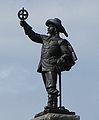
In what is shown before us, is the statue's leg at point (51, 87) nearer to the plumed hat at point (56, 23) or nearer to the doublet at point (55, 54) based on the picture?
the doublet at point (55, 54)

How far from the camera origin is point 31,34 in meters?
16.3

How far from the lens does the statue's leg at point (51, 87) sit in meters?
15.3

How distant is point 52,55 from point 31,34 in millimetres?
1028

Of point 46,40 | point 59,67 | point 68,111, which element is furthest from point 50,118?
point 46,40

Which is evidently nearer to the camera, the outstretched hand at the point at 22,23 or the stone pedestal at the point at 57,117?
the stone pedestal at the point at 57,117

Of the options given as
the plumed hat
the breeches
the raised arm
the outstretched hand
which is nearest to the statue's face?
the plumed hat

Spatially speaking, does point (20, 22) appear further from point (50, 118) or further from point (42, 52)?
point (50, 118)

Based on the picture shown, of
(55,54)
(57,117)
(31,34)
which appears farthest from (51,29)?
(57,117)

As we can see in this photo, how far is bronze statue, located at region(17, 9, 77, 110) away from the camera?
50.9ft

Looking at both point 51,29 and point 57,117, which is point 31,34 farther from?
point 57,117

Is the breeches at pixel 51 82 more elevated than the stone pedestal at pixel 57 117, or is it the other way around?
the breeches at pixel 51 82

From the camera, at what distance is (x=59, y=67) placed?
15.6 metres

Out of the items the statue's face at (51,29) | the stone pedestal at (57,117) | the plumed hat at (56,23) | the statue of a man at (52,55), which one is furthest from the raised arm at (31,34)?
the stone pedestal at (57,117)

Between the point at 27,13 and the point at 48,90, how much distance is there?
2502 millimetres
